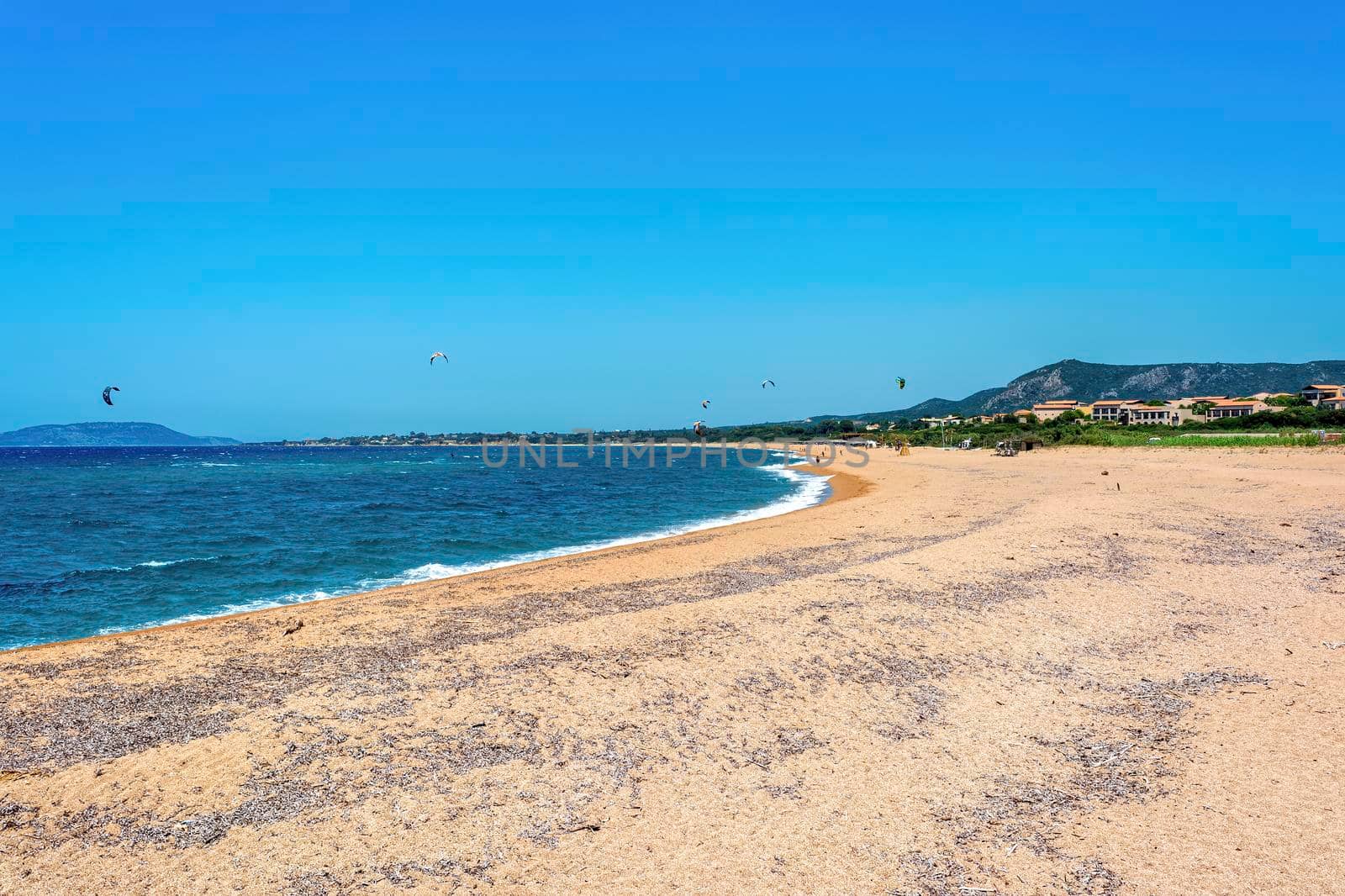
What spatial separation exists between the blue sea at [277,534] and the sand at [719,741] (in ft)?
13.6

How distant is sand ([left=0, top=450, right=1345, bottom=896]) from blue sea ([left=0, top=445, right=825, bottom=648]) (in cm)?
414

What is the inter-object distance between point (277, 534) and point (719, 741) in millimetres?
23248

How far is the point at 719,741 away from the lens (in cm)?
695

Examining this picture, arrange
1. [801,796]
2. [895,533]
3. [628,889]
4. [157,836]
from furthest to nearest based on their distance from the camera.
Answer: [895,533] → [801,796] → [157,836] → [628,889]

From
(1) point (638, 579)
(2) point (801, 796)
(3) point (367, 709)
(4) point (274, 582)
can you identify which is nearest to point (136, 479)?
(4) point (274, 582)

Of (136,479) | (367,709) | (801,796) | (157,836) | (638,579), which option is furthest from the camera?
(136,479)

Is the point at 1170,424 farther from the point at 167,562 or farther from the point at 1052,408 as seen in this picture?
the point at 167,562

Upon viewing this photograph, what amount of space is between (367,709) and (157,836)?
232 centimetres

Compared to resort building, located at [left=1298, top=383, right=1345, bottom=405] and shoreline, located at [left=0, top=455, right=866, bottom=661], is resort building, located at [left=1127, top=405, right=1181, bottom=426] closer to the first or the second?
resort building, located at [left=1298, top=383, right=1345, bottom=405]

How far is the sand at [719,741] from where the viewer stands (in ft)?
16.6

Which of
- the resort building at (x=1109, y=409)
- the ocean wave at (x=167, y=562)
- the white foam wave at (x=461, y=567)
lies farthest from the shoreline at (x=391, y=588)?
the resort building at (x=1109, y=409)

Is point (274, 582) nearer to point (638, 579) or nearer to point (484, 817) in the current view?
point (638, 579)

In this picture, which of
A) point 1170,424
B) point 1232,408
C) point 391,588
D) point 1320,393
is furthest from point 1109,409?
point 391,588

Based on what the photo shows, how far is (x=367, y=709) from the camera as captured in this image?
25.1 feet
